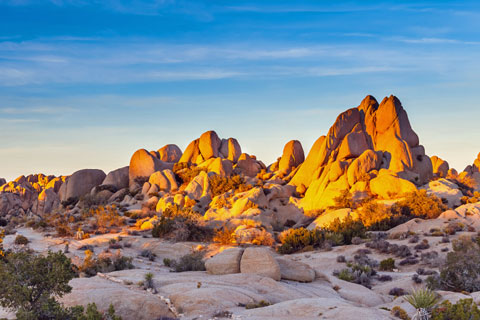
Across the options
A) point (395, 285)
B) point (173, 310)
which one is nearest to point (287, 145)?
point (395, 285)

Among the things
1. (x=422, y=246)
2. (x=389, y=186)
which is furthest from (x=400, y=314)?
(x=389, y=186)

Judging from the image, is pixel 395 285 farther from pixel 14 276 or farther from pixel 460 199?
pixel 460 199

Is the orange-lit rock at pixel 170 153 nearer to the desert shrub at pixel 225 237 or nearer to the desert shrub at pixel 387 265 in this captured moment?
the desert shrub at pixel 225 237

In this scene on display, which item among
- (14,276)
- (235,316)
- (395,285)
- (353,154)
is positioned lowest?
(395,285)

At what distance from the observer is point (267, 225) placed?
33.5 meters

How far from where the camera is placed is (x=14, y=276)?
366 inches

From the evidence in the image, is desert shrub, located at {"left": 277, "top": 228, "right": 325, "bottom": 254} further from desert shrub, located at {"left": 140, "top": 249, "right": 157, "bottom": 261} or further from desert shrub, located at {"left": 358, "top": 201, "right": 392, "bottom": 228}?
desert shrub, located at {"left": 140, "top": 249, "right": 157, "bottom": 261}

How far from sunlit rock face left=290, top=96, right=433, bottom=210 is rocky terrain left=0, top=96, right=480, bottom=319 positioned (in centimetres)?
15

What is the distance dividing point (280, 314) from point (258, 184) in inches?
1368

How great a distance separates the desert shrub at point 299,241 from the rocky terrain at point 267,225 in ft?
0.52

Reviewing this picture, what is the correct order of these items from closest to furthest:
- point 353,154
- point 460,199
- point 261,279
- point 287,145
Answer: point 261,279
point 460,199
point 353,154
point 287,145

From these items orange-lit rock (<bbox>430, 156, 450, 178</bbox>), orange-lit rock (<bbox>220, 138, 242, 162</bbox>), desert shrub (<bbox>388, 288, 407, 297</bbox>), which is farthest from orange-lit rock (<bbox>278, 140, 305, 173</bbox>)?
desert shrub (<bbox>388, 288, 407, 297</bbox>)

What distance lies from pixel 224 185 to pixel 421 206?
1806 cm

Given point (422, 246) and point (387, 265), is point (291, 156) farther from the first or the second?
point (387, 265)
